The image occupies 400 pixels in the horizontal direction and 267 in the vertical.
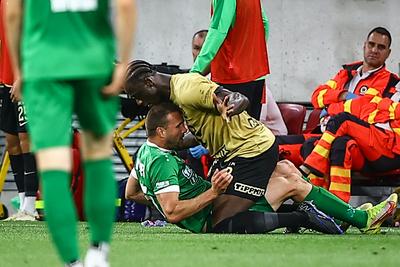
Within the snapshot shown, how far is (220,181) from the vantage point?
23.1ft

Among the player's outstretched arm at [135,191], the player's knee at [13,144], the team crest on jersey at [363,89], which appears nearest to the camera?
the player's outstretched arm at [135,191]

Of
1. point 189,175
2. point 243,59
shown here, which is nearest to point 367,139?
point 243,59

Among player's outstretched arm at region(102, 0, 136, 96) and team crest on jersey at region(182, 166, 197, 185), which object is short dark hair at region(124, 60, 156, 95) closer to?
team crest on jersey at region(182, 166, 197, 185)

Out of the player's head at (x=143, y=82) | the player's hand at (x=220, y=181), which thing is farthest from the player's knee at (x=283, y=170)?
the player's head at (x=143, y=82)

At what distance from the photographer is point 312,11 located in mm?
11617

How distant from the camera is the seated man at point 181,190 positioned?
7.14 metres

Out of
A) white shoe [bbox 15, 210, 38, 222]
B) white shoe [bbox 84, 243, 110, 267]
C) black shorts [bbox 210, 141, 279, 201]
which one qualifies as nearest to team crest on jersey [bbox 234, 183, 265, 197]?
black shorts [bbox 210, 141, 279, 201]

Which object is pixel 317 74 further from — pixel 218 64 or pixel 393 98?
pixel 218 64

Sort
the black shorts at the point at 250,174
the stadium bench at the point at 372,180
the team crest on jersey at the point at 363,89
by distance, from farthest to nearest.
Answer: the team crest on jersey at the point at 363,89 < the stadium bench at the point at 372,180 < the black shorts at the point at 250,174

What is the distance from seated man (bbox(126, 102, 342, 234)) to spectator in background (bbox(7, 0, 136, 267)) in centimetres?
→ 257

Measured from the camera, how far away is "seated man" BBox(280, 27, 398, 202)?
354 inches

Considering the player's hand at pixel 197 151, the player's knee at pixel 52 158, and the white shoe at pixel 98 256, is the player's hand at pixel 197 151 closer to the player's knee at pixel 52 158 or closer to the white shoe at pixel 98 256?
the white shoe at pixel 98 256

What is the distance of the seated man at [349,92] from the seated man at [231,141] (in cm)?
141

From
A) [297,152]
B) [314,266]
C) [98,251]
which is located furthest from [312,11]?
[98,251]
